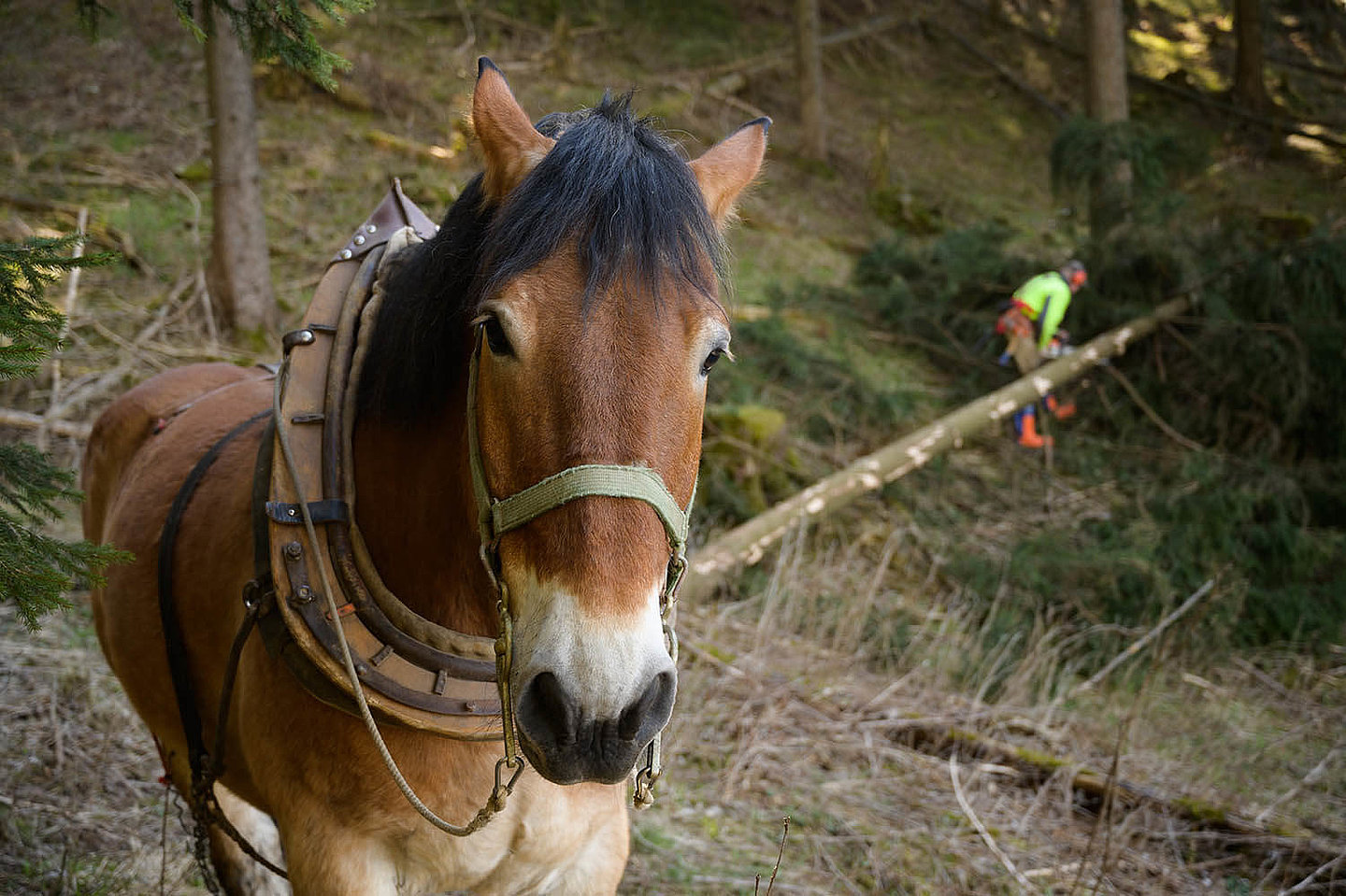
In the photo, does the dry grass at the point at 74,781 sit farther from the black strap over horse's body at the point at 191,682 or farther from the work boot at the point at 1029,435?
the work boot at the point at 1029,435

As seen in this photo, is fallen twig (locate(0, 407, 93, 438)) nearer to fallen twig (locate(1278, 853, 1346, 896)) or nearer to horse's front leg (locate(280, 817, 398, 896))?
horse's front leg (locate(280, 817, 398, 896))

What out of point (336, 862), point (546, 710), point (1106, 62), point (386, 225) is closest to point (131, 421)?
point (386, 225)

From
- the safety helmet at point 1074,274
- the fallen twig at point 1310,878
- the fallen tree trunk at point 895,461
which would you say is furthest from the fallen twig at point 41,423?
the safety helmet at point 1074,274

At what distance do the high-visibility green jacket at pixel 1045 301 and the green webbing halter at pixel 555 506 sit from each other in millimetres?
7708

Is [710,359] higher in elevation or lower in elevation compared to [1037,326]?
higher

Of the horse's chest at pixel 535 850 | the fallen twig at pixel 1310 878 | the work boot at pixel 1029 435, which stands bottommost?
the work boot at pixel 1029 435

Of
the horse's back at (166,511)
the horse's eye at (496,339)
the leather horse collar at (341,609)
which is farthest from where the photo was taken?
the horse's back at (166,511)

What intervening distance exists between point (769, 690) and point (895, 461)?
9.65 ft

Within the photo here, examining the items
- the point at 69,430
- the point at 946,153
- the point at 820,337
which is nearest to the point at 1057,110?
the point at 946,153

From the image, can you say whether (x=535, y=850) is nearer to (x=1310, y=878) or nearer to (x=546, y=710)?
(x=546, y=710)

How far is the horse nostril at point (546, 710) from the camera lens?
1.32 m

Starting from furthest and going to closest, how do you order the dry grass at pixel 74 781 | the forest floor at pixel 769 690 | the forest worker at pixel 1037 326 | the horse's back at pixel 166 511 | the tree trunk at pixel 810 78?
1. the tree trunk at pixel 810 78
2. the forest worker at pixel 1037 326
3. the forest floor at pixel 769 690
4. the dry grass at pixel 74 781
5. the horse's back at pixel 166 511

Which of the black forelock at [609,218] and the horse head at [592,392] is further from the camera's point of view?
the black forelock at [609,218]

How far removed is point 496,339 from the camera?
150 cm
